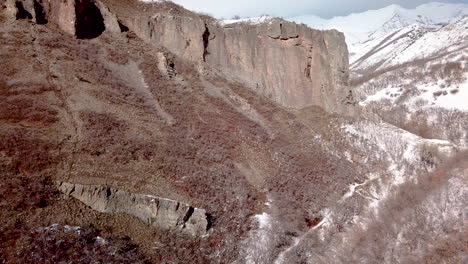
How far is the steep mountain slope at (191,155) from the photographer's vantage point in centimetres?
1529

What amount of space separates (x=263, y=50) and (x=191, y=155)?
18.2 metres

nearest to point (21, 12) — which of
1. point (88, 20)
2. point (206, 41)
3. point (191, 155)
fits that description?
point (88, 20)

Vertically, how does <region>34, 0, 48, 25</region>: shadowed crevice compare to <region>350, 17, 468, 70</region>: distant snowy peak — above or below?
above

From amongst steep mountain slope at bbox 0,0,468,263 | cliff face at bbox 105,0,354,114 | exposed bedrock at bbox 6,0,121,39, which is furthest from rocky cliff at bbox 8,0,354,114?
exposed bedrock at bbox 6,0,121,39

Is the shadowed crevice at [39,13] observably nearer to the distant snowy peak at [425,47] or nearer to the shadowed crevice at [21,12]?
the shadowed crevice at [21,12]

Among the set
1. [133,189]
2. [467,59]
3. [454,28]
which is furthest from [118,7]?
[454,28]

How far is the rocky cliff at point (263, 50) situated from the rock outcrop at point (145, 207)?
1882 cm

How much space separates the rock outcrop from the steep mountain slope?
0.06 metres

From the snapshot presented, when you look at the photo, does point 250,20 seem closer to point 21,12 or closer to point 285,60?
point 285,60

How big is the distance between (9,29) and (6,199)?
15.7 meters

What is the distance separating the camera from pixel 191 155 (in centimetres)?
2277

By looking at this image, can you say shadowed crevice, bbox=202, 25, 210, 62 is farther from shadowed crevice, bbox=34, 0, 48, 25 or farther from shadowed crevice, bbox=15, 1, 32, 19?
shadowed crevice, bbox=15, 1, 32, 19

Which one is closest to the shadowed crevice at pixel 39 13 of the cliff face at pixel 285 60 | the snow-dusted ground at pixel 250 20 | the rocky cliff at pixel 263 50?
the rocky cliff at pixel 263 50

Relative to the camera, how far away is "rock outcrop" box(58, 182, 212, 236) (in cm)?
1545
